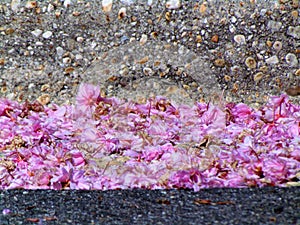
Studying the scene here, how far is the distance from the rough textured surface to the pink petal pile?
0.12 metres

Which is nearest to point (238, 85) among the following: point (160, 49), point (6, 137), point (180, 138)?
point (160, 49)

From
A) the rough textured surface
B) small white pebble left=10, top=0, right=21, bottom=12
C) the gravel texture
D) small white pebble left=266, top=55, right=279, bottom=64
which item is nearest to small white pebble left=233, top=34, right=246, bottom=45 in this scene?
the gravel texture

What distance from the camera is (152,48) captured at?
3.62m

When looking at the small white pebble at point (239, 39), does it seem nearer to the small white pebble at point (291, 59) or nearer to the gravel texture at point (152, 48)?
the gravel texture at point (152, 48)

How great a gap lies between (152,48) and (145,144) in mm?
989

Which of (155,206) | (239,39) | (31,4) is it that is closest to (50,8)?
(31,4)

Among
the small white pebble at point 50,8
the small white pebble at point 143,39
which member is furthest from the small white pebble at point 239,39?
the small white pebble at point 50,8

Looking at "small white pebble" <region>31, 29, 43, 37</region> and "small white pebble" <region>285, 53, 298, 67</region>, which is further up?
"small white pebble" <region>31, 29, 43, 37</region>

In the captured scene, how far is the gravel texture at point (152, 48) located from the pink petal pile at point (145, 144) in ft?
Result: 0.54

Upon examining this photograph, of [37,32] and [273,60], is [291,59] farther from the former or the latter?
[37,32]

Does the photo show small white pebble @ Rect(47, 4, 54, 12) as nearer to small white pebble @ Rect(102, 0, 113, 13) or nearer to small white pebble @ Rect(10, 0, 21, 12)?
small white pebble @ Rect(10, 0, 21, 12)

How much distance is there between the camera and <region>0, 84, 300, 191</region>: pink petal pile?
2348mm

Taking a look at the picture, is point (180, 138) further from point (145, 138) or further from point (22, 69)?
point (22, 69)

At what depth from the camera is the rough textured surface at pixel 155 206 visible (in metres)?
1.91
